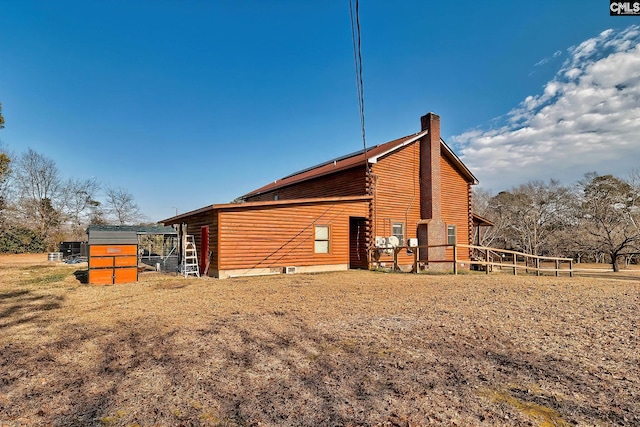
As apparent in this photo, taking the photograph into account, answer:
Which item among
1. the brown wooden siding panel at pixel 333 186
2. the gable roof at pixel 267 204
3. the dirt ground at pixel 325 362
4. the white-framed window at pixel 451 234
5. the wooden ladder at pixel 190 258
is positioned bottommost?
the dirt ground at pixel 325 362

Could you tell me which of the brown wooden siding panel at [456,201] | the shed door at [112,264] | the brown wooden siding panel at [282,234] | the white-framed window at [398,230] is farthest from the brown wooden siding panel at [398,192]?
the shed door at [112,264]

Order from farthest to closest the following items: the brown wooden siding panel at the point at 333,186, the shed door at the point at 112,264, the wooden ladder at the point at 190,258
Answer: the brown wooden siding panel at the point at 333,186, the wooden ladder at the point at 190,258, the shed door at the point at 112,264

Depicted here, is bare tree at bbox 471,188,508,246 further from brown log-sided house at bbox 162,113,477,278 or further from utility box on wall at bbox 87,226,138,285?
utility box on wall at bbox 87,226,138,285

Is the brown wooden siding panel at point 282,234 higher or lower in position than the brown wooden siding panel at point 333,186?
lower

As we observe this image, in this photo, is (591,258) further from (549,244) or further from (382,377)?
(382,377)

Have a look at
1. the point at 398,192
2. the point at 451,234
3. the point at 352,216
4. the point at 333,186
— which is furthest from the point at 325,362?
the point at 451,234

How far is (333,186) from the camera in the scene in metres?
19.9

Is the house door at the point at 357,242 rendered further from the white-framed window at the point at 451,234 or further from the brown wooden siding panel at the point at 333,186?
the white-framed window at the point at 451,234

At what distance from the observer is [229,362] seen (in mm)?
4551

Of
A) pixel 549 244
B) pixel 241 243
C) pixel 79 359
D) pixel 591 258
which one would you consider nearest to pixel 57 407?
pixel 79 359

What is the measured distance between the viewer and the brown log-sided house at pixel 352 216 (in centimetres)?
1401

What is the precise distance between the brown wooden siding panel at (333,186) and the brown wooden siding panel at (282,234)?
1395 mm

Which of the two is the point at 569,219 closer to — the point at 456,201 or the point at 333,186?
the point at 456,201

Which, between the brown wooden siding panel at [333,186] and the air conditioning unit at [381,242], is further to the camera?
the brown wooden siding panel at [333,186]
